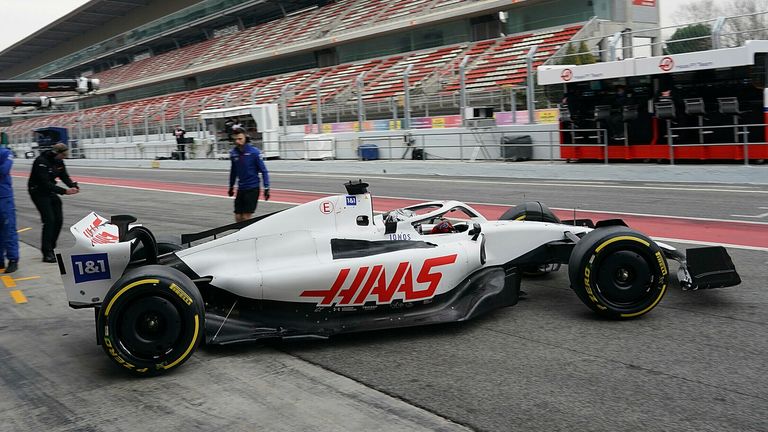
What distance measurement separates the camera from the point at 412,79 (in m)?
30.0

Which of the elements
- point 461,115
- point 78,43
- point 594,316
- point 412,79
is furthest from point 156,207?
point 78,43

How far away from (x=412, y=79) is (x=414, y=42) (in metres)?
9.71

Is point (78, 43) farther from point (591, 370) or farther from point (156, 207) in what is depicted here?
point (591, 370)

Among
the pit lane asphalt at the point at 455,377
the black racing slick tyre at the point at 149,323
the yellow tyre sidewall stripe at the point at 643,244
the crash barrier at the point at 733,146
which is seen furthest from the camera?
the crash barrier at the point at 733,146

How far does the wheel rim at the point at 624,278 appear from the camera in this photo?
5246 mm

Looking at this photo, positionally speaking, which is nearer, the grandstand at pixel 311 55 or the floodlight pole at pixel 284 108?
the grandstand at pixel 311 55

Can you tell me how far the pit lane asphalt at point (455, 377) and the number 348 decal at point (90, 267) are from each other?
2.03 ft

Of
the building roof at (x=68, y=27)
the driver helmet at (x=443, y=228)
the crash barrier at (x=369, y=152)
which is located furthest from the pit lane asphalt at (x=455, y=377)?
the building roof at (x=68, y=27)

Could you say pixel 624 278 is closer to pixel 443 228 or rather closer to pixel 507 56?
pixel 443 228

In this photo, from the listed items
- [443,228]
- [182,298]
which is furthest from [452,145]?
[182,298]

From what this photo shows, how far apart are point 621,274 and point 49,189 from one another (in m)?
7.87

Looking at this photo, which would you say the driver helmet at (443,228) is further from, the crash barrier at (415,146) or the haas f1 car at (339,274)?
the crash barrier at (415,146)

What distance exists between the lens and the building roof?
71.8 meters

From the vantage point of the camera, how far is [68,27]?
82188 mm
